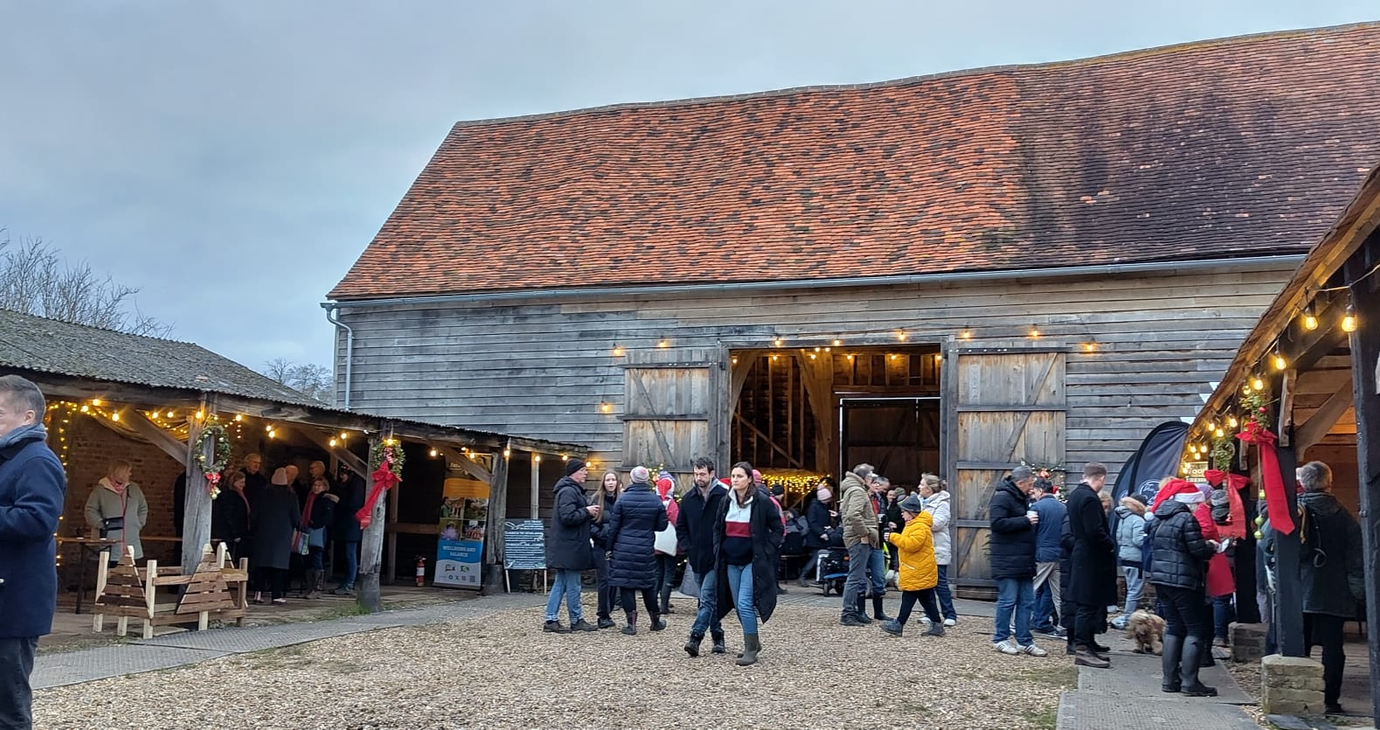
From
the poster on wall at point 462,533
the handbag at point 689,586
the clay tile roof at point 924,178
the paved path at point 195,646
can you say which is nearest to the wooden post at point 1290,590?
the clay tile roof at point 924,178

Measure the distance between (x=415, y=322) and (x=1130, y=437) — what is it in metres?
10.3

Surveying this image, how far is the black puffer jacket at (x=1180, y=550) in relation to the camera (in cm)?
729

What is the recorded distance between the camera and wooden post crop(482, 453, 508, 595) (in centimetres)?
1436

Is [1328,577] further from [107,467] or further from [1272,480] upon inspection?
[107,467]

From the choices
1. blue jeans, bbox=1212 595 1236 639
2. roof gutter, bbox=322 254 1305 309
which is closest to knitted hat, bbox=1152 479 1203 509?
blue jeans, bbox=1212 595 1236 639

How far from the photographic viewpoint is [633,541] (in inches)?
394

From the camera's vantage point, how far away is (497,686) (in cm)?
732

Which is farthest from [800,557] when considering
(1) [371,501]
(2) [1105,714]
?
(2) [1105,714]

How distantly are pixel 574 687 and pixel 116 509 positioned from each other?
6.03 metres

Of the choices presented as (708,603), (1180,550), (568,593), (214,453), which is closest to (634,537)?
(568,593)

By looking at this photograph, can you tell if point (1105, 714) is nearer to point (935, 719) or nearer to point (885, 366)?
point (935, 719)

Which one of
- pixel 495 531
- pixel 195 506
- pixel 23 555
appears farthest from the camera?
pixel 495 531

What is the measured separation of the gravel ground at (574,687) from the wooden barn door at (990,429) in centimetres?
450

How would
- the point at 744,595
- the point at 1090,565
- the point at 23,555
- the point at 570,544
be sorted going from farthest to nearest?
the point at 570,544, the point at 1090,565, the point at 744,595, the point at 23,555
